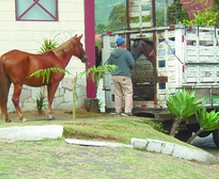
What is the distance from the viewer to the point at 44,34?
13484 millimetres

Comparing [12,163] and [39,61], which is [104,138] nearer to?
[12,163]

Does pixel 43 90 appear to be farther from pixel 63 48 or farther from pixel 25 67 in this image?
pixel 25 67

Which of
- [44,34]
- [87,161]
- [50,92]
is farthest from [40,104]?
[87,161]

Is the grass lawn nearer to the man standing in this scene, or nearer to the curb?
the curb

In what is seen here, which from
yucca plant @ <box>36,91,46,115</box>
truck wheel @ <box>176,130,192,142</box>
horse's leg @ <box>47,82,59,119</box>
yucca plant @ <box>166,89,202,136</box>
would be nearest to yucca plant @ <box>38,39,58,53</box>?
yucca plant @ <box>36,91,46,115</box>

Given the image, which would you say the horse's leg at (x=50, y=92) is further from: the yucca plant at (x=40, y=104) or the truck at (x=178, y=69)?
the truck at (x=178, y=69)

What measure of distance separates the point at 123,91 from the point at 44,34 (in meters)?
2.51

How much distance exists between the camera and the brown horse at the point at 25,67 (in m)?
11.2

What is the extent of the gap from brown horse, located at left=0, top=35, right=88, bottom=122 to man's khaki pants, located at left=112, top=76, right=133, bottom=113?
1.22m

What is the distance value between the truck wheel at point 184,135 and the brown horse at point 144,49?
1682 millimetres

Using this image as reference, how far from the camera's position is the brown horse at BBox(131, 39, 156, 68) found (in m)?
12.2

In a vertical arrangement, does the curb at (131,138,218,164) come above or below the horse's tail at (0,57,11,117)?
below

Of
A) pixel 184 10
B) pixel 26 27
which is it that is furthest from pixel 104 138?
pixel 184 10

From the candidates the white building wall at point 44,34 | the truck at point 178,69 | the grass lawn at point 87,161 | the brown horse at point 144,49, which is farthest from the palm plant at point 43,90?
the grass lawn at point 87,161
